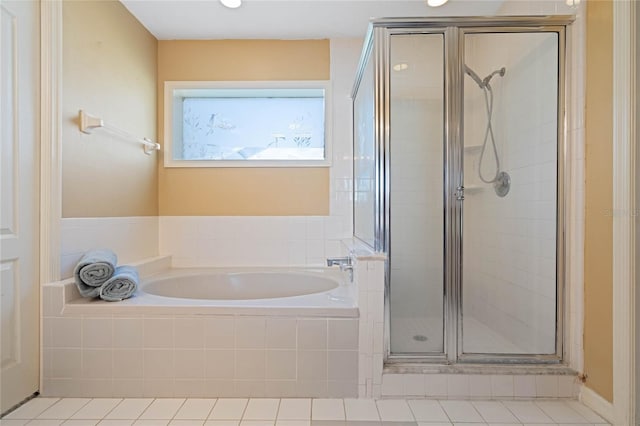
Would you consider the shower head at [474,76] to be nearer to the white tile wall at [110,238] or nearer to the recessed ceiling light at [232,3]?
the recessed ceiling light at [232,3]

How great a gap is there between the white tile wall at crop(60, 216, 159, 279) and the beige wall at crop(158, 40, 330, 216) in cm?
28

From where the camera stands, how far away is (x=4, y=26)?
5.26 feet

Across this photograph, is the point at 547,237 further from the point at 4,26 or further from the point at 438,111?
the point at 4,26

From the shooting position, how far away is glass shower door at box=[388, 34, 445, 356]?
1841 millimetres

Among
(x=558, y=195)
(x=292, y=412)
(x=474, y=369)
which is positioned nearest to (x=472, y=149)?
(x=558, y=195)

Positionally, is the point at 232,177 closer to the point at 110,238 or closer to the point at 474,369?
the point at 110,238

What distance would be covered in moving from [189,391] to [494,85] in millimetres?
2186

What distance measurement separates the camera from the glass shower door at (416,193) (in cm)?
184

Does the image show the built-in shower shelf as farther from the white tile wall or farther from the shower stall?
the white tile wall

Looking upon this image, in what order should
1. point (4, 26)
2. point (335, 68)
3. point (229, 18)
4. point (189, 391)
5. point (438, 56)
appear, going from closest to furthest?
point (4, 26)
point (189, 391)
point (438, 56)
point (229, 18)
point (335, 68)

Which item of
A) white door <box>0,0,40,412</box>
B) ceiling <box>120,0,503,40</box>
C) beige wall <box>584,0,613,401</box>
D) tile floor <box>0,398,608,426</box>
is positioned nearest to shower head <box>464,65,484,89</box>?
beige wall <box>584,0,613,401</box>

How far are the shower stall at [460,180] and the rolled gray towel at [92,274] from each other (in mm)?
1379

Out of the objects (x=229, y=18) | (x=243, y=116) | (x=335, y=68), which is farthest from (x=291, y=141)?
(x=229, y=18)

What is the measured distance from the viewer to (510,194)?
2.00 metres
